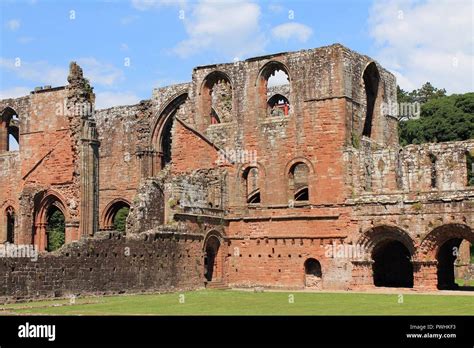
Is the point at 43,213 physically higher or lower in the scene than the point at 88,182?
lower

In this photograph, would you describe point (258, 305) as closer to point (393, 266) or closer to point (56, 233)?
point (393, 266)

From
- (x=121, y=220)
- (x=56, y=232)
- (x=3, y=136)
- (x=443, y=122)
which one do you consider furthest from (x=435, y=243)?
(x=56, y=232)

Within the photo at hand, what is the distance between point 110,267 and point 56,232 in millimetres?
30115

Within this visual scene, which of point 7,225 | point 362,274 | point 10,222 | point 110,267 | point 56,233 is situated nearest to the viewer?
point 110,267

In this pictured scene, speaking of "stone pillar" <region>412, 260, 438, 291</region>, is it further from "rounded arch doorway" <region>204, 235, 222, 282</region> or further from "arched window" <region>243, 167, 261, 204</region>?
"arched window" <region>243, 167, 261, 204</region>

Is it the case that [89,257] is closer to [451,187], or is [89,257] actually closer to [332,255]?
[332,255]

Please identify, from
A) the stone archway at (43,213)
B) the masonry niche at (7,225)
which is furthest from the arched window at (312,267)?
the masonry niche at (7,225)

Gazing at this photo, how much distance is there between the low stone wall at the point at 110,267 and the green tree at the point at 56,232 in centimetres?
2467

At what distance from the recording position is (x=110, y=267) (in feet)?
87.6

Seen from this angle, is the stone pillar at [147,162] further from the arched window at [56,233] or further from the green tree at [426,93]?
the green tree at [426,93]

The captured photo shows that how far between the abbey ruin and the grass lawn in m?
3.37

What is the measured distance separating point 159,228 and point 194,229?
2168 millimetres

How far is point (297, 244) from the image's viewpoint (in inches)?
1258

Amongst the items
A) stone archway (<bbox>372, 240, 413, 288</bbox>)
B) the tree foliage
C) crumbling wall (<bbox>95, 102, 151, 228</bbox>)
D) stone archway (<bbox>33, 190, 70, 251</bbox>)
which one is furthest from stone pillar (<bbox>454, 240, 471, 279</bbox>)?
stone archway (<bbox>33, 190, 70, 251</bbox>)
